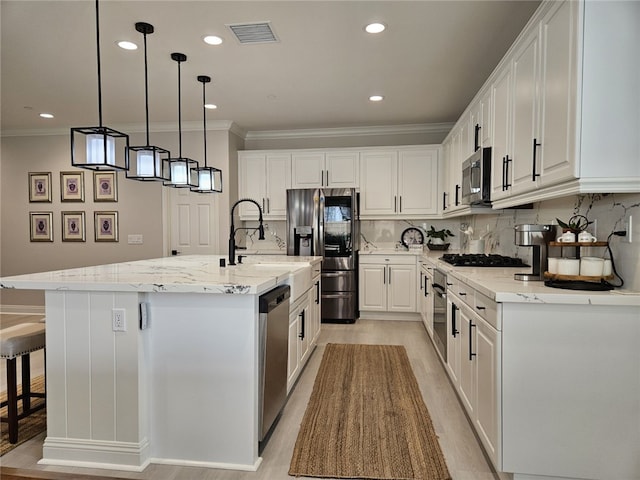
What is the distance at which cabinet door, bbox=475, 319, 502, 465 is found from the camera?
186 centimetres

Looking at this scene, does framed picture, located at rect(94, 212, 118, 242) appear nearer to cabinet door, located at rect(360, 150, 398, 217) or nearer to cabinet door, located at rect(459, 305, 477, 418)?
cabinet door, located at rect(360, 150, 398, 217)

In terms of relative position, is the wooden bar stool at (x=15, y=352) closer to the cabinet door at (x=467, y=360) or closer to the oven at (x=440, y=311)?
the cabinet door at (x=467, y=360)

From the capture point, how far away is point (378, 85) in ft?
13.3

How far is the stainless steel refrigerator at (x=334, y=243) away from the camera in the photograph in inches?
207

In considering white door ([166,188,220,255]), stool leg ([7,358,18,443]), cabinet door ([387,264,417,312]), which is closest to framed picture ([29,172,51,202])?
white door ([166,188,220,255])

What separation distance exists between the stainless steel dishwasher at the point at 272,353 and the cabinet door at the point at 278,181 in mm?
3254

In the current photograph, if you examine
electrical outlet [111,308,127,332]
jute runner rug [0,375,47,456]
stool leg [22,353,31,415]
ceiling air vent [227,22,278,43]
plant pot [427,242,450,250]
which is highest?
ceiling air vent [227,22,278,43]

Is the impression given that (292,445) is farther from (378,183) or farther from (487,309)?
(378,183)

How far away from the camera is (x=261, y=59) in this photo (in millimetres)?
3436

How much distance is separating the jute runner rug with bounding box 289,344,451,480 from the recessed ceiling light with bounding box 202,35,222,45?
2786mm

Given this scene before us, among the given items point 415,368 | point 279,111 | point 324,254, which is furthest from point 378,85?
point 415,368

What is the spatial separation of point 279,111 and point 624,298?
4147 millimetres

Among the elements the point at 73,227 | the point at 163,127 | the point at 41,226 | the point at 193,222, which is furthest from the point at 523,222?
the point at 41,226

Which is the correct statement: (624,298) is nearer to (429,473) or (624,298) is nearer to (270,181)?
(429,473)
